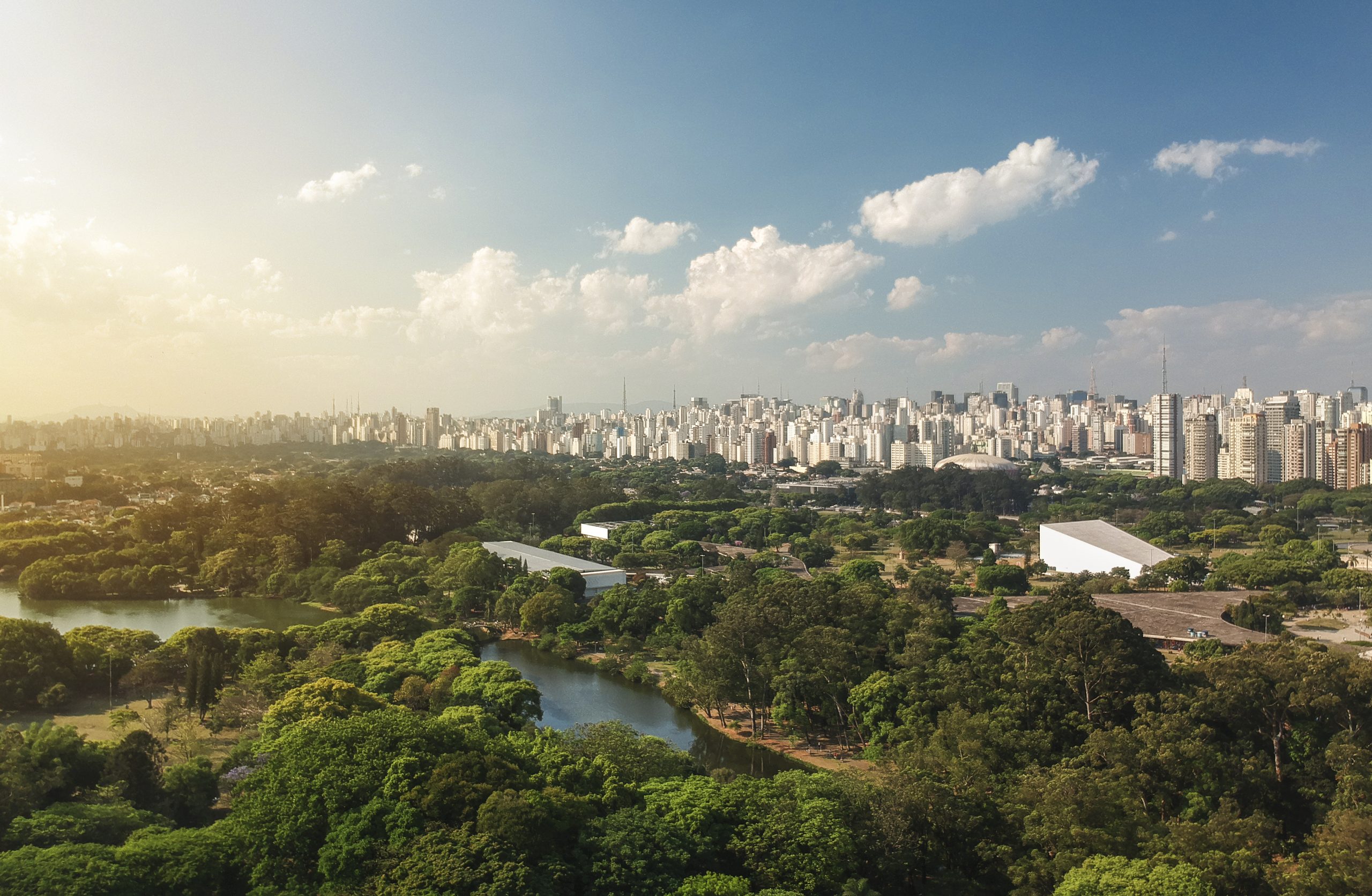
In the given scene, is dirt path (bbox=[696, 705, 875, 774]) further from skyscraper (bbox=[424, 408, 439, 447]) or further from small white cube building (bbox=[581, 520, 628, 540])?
skyscraper (bbox=[424, 408, 439, 447])

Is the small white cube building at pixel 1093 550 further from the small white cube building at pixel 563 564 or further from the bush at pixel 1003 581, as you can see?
the small white cube building at pixel 563 564

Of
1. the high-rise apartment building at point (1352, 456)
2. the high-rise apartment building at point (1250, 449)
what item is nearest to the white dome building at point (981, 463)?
the high-rise apartment building at point (1250, 449)

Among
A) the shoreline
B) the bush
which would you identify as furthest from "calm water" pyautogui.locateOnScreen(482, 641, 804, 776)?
the bush

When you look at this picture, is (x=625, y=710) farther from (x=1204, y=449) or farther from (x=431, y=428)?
(x=431, y=428)

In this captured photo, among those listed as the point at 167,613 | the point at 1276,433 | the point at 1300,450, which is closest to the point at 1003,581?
the point at 167,613

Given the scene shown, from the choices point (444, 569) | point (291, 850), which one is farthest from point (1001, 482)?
point (291, 850)

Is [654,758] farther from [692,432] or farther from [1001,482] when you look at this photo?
[692,432]
